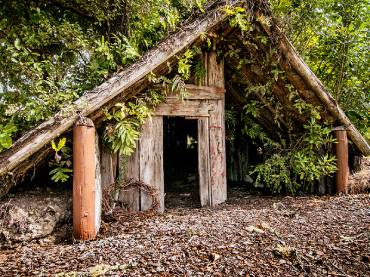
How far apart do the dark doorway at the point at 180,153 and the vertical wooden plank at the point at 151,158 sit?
2.85 m

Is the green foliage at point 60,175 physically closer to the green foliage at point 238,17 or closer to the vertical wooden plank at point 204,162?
the vertical wooden plank at point 204,162

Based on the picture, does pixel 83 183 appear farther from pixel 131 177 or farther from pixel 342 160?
pixel 342 160

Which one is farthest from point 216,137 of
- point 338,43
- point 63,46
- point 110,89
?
point 338,43

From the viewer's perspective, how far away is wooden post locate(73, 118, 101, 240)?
4.04 metres

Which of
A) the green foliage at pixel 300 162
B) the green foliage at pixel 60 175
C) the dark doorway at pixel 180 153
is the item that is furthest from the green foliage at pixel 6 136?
the dark doorway at pixel 180 153

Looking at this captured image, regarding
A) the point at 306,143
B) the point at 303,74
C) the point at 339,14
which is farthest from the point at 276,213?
the point at 339,14

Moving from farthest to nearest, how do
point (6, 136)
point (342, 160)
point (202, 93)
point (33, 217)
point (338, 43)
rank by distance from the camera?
1. point (338, 43)
2. point (342, 160)
3. point (202, 93)
4. point (33, 217)
5. point (6, 136)

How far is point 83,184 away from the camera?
4.06 m

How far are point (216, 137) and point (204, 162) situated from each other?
0.56 m

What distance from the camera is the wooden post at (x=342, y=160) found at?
638 cm

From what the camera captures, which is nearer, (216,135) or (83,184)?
(83,184)

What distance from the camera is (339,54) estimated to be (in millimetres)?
7438

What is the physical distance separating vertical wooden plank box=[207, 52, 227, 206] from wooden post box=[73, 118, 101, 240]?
2.66 m

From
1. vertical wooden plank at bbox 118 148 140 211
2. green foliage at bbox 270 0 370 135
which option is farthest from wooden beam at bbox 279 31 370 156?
vertical wooden plank at bbox 118 148 140 211
